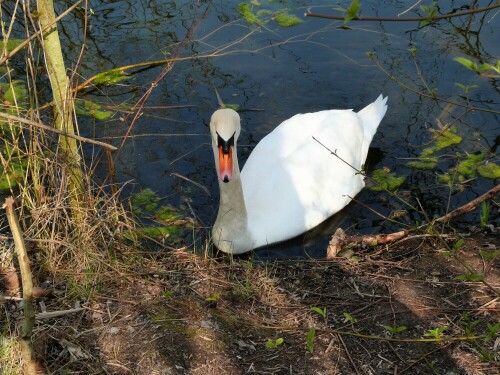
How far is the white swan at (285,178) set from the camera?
17.1 ft

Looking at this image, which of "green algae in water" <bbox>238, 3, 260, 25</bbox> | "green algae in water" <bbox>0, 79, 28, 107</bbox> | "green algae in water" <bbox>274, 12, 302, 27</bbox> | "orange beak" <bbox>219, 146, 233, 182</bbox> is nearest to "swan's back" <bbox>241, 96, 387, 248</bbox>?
"orange beak" <bbox>219, 146, 233, 182</bbox>

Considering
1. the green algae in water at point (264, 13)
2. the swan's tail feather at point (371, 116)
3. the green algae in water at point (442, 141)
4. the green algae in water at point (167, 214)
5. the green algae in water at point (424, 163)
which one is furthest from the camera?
the green algae in water at point (264, 13)

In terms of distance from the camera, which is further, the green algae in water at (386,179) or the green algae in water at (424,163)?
the green algae in water at (424,163)

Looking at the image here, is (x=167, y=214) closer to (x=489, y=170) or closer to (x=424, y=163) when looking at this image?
(x=424, y=163)

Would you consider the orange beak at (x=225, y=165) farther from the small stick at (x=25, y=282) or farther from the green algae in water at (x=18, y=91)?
the green algae in water at (x=18, y=91)

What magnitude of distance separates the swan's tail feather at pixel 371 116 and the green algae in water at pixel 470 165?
2.98ft

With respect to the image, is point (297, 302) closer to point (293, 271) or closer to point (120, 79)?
point (293, 271)

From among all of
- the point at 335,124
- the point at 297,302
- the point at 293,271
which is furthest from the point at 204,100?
the point at 297,302

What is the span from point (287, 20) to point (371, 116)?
223cm

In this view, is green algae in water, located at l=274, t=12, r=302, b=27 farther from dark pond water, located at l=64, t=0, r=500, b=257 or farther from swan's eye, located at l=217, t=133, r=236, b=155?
swan's eye, located at l=217, t=133, r=236, b=155

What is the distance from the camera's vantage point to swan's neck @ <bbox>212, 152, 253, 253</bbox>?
5277 mm

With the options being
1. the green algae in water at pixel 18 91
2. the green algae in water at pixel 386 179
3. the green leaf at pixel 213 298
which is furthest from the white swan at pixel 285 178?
the green algae in water at pixel 18 91

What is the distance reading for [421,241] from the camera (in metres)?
5.00

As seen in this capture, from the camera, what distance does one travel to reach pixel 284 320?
13.2 feet
